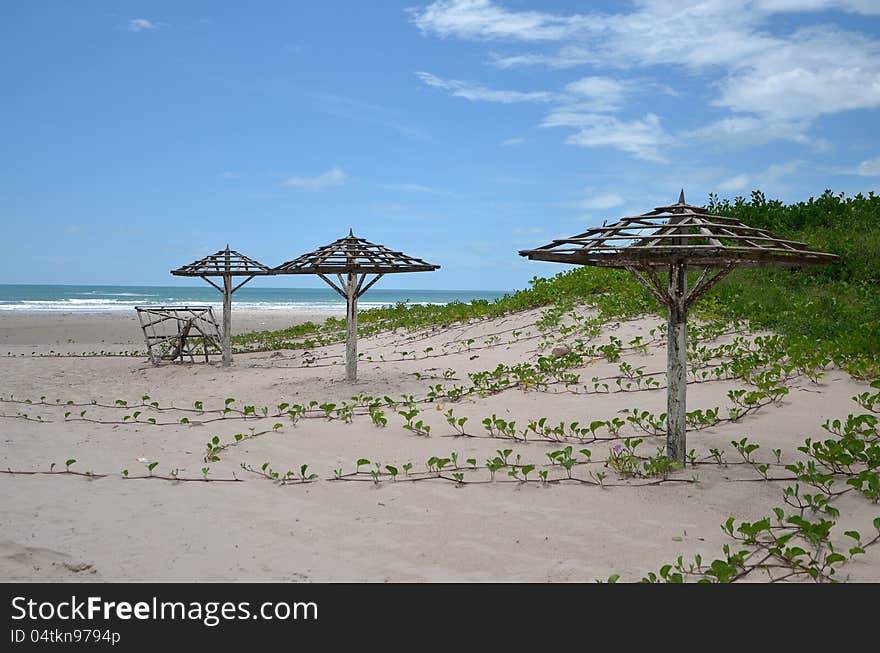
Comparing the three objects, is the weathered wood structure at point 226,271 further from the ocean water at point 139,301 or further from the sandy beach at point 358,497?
the ocean water at point 139,301

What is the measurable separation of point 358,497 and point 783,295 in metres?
9.57

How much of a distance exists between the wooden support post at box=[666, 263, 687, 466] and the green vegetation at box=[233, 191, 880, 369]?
3.70 m

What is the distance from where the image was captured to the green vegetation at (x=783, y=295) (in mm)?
10258

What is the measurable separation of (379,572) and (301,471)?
1973 millimetres

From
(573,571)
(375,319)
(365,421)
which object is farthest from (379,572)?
(375,319)

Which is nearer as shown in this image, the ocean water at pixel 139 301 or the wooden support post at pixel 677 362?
the wooden support post at pixel 677 362

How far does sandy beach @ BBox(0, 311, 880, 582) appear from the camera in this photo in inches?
175

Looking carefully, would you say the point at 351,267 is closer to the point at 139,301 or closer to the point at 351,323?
the point at 351,323

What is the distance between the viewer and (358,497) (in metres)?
5.65

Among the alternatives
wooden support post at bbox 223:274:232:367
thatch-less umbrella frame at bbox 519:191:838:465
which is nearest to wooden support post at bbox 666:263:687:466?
thatch-less umbrella frame at bbox 519:191:838:465

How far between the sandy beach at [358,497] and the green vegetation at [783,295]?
129 centimetres

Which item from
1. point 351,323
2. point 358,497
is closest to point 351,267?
point 351,323

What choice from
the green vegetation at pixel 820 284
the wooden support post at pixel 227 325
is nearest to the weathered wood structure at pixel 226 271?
the wooden support post at pixel 227 325
